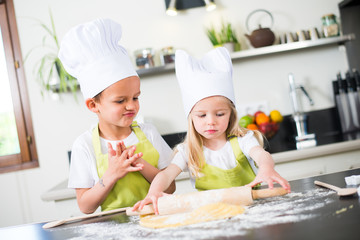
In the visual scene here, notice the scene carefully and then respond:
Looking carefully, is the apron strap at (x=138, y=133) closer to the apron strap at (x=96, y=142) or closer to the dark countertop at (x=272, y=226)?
the apron strap at (x=96, y=142)

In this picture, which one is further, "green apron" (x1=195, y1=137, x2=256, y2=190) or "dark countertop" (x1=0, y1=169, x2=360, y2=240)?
"green apron" (x1=195, y1=137, x2=256, y2=190)

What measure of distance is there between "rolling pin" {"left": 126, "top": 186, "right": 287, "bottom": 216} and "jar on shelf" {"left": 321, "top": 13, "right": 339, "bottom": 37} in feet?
5.68

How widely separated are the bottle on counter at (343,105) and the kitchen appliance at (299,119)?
0.24m

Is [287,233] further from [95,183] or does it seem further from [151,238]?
[95,183]

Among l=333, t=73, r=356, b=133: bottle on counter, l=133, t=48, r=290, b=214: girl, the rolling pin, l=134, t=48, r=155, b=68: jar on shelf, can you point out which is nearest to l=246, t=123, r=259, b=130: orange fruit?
l=333, t=73, r=356, b=133: bottle on counter

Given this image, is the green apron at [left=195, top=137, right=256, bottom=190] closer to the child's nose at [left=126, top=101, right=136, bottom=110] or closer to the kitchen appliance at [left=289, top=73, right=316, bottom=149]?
the child's nose at [left=126, top=101, right=136, bottom=110]

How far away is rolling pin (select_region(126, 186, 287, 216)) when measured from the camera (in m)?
0.88

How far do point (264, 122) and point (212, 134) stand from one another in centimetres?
114

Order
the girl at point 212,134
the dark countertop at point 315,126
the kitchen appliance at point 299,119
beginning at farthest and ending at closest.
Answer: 1. the dark countertop at point 315,126
2. the kitchen appliance at point 299,119
3. the girl at point 212,134

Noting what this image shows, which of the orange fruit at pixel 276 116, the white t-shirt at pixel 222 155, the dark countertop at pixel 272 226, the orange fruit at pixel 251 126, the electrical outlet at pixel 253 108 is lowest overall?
the dark countertop at pixel 272 226

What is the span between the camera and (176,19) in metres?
2.44

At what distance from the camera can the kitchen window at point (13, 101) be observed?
2424 mm

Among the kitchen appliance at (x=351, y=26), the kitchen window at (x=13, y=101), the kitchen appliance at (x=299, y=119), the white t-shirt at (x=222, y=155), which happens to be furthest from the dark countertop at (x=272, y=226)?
the kitchen appliance at (x=351, y=26)

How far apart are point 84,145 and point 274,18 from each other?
5.70 ft
